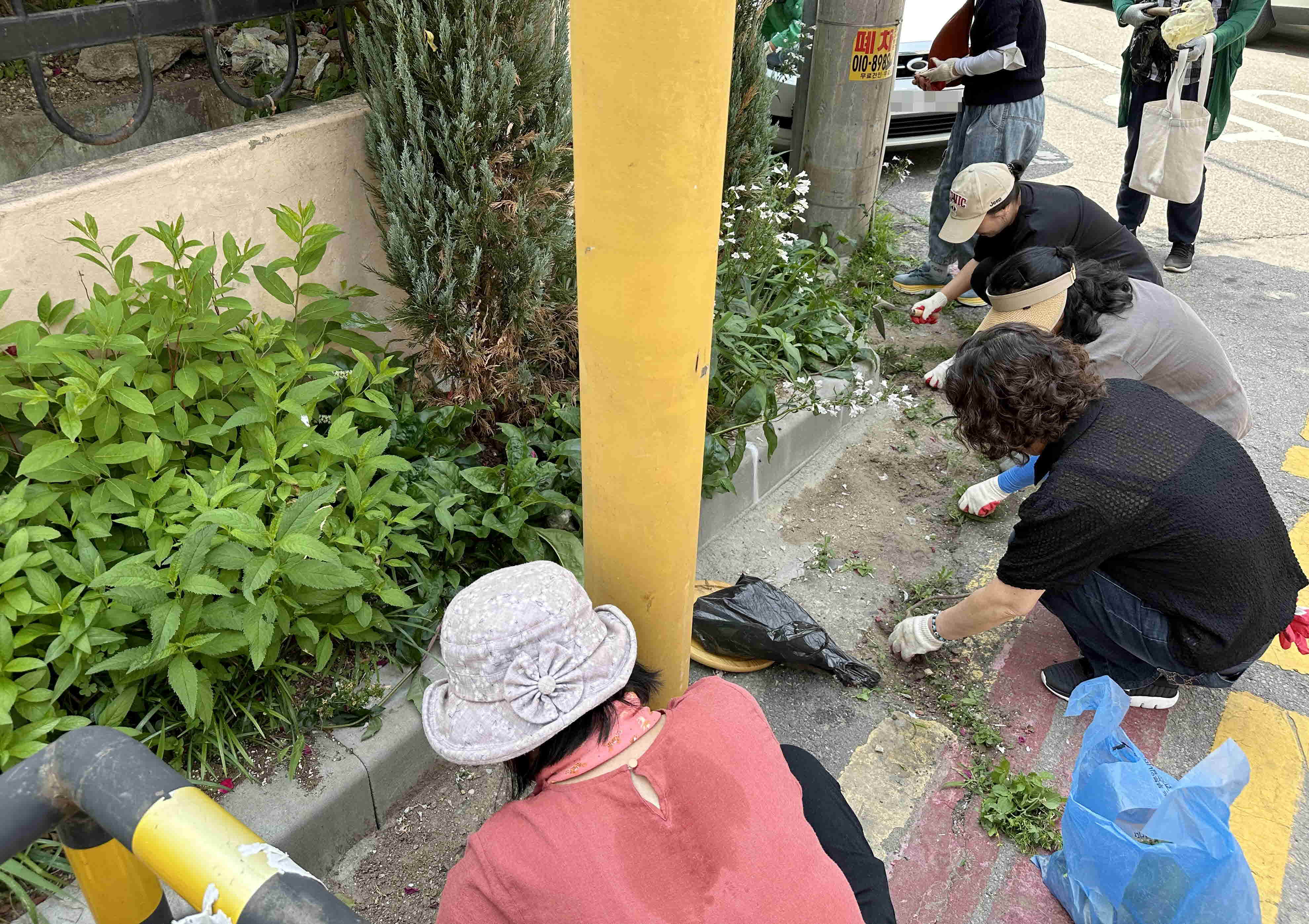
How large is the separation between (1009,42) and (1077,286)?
1907 mm

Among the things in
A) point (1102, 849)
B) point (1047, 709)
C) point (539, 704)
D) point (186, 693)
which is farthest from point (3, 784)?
point (1047, 709)

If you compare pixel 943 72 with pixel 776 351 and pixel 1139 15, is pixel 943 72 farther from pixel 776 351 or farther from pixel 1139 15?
pixel 776 351

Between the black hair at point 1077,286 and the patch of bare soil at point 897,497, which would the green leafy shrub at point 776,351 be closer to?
the patch of bare soil at point 897,497

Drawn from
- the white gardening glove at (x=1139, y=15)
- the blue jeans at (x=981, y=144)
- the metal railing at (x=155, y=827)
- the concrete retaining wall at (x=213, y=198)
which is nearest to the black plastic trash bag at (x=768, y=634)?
the concrete retaining wall at (x=213, y=198)

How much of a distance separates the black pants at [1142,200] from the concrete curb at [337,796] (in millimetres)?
4769

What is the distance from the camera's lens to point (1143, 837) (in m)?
2.00

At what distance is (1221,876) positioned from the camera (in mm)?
1811

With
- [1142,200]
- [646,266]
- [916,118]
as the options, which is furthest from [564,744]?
[916,118]

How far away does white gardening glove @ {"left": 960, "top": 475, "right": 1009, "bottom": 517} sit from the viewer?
3389 millimetres

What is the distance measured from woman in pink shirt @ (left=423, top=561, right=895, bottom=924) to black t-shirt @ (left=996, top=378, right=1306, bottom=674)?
1163 mm

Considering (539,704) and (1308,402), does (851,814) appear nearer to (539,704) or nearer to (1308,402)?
(539,704)

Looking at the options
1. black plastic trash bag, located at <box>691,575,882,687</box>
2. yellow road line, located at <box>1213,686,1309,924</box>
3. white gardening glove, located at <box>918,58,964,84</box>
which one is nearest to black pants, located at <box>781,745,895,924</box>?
black plastic trash bag, located at <box>691,575,882,687</box>

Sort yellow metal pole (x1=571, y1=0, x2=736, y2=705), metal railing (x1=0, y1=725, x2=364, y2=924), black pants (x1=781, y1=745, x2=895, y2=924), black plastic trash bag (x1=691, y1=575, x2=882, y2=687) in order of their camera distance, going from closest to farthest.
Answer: metal railing (x1=0, y1=725, x2=364, y2=924) < yellow metal pole (x1=571, y1=0, x2=736, y2=705) < black pants (x1=781, y1=745, x2=895, y2=924) < black plastic trash bag (x1=691, y1=575, x2=882, y2=687)

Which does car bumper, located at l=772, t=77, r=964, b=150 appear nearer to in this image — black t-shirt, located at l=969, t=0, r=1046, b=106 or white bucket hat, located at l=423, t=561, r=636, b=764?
black t-shirt, located at l=969, t=0, r=1046, b=106
